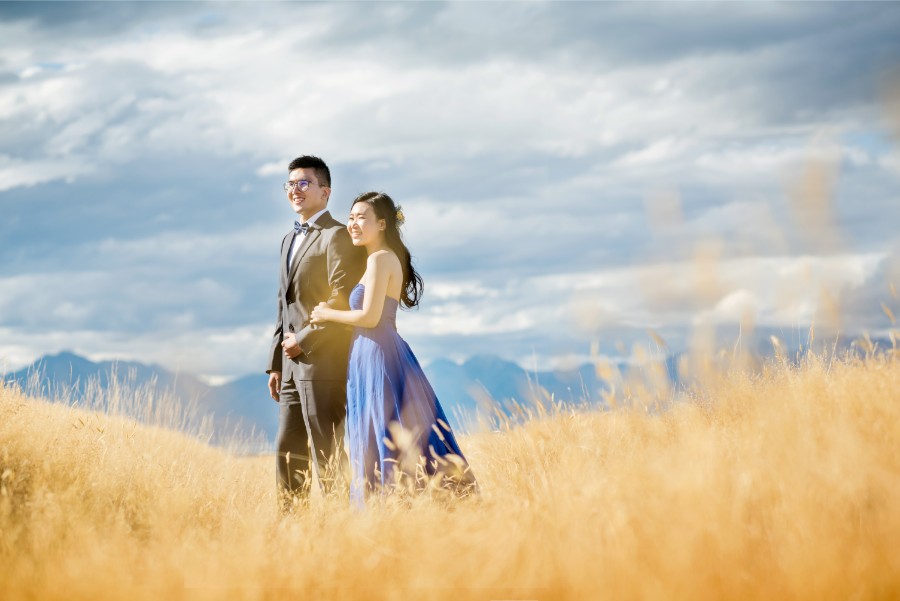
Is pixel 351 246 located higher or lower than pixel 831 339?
higher

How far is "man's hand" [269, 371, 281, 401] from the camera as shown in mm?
6082

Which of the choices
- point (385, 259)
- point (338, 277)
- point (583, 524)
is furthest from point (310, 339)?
point (583, 524)

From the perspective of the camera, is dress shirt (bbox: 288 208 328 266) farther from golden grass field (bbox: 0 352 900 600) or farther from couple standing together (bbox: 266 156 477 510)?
golden grass field (bbox: 0 352 900 600)

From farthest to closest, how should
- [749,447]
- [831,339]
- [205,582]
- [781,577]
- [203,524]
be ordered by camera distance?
[831,339], [203,524], [749,447], [205,582], [781,577]

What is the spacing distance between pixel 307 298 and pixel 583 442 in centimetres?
218

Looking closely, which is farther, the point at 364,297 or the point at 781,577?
the point at 364,297

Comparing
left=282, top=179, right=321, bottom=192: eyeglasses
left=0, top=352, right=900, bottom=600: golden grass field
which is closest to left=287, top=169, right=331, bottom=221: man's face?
left=282, top=179, right=321, bottom=192: eyeglasses

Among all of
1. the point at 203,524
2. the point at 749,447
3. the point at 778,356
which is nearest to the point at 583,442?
the point at 749,447

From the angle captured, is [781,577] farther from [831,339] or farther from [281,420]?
[281,420]

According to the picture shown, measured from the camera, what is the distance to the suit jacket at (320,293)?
18.2ft

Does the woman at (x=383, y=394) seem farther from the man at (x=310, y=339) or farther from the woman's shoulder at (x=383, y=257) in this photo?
the man at (x=310, y=339)

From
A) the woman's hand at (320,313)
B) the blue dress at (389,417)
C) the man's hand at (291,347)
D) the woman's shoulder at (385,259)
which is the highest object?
the woman's shoulder at (385,259)

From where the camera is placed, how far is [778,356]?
587 cm

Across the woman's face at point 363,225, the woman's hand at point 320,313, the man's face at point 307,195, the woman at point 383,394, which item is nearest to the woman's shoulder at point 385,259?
the woman at point 383,394
